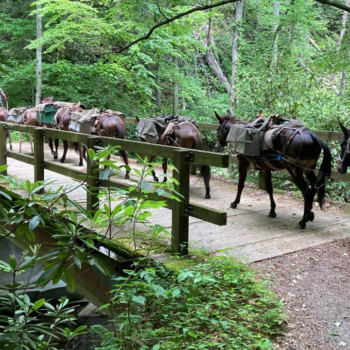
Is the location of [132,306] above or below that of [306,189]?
below

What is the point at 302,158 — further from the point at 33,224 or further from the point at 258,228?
the point at 33,224

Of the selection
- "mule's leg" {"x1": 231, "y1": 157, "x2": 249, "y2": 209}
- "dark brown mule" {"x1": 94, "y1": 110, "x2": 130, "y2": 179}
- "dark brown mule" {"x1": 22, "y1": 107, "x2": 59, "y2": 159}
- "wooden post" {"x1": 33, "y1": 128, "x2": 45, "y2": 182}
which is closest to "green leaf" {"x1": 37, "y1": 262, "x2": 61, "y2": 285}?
"wooden post" {"x1": 33, "y1": 128, "x2": 45, "y2": 182}

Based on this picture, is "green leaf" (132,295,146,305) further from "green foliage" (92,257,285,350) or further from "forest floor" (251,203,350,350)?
"forest floor" (251,203,350,350)

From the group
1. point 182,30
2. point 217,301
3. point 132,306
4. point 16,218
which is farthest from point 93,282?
point 182,30

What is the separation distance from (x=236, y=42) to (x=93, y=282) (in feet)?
52.3

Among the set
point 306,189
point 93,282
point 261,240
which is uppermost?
point 306,189

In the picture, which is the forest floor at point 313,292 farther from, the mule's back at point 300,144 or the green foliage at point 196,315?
the mule's back at point 300,144

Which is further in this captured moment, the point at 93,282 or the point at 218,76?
the point at 218,76

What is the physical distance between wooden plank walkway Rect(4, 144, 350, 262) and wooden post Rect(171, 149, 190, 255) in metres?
0.25

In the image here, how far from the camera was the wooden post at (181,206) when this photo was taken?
14.2 feet

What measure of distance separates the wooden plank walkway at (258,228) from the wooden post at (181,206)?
0.82 ft

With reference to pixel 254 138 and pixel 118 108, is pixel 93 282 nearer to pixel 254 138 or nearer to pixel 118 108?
pixel 254 138

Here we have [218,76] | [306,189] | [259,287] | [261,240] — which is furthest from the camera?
[218,76]

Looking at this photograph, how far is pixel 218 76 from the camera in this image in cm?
2367
